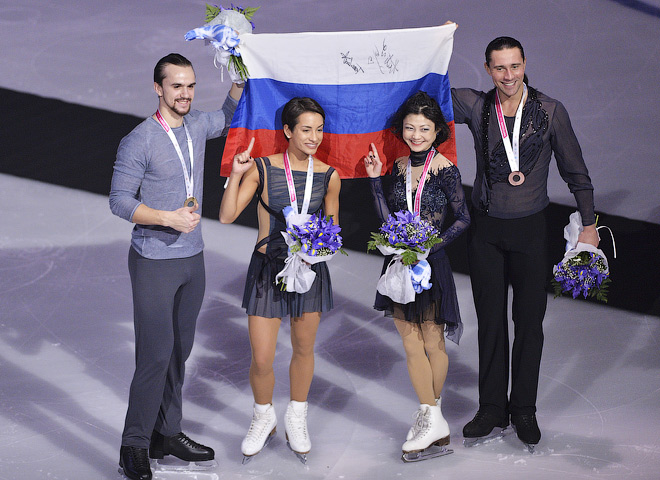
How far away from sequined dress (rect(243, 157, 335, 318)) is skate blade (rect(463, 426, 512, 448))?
108cm

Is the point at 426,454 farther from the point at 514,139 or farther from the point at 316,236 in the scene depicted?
the point at 514,139

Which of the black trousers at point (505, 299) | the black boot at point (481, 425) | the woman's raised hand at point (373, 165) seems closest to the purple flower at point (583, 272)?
the black trousers at point (505, 299)

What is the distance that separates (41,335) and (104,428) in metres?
1.34

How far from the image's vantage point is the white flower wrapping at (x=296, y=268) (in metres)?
4.46

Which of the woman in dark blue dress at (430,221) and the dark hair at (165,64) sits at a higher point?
the dark hair at (165,64)

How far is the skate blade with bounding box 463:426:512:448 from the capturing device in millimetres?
4938

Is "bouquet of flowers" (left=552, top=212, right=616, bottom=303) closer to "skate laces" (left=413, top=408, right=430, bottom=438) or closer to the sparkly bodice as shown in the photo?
the sparkly bodice

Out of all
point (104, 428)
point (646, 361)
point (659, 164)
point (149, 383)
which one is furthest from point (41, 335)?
point (659, 164)

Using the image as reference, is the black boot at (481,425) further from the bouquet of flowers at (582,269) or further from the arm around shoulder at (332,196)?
the arm around shoulder at (332,196)

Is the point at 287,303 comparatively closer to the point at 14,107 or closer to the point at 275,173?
the point at 275,173

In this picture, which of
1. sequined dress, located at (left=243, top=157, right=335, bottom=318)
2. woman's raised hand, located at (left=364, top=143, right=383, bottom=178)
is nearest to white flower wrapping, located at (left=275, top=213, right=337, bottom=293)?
sequined dress, located at (left=243, top=157, right=335, bottom=318)

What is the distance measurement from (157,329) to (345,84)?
5.28 feet

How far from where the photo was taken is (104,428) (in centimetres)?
Result: 514

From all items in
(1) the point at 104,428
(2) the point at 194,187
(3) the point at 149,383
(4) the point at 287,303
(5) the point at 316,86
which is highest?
(5) the point at 316,86
